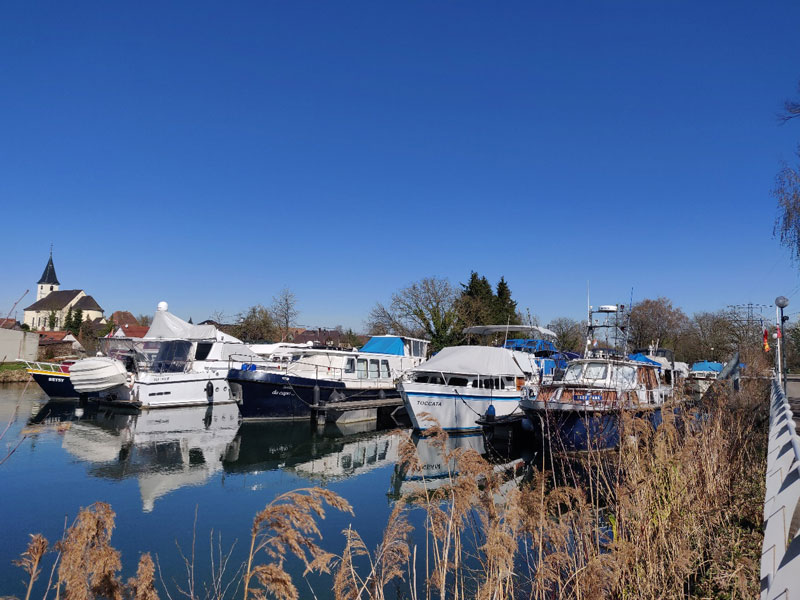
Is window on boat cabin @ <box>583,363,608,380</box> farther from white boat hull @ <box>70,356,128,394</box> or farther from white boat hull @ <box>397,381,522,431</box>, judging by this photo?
white boat hull @ <box>70,356,128,394</box>

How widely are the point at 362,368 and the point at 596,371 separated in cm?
1214

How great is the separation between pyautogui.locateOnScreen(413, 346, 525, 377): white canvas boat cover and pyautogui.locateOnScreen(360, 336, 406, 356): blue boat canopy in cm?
685

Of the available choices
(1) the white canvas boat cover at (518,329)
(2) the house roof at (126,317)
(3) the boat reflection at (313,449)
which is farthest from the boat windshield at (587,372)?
(2) the house roof at (126,317)

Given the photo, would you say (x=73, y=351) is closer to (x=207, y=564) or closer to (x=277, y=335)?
(x=277, y=335)

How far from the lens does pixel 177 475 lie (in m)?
14.7

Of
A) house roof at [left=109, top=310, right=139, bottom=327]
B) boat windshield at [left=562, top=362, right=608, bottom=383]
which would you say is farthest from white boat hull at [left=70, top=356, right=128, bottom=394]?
house roof at [left=109, top=310, right=139, bottom=327]

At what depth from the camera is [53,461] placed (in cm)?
1588

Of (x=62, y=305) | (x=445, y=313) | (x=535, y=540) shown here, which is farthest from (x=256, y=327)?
(x=62, y=305)

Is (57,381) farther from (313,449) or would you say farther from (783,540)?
(783,540)

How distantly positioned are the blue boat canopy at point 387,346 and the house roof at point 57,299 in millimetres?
100317

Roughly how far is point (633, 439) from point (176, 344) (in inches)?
1080

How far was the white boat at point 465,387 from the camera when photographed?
20406 mm

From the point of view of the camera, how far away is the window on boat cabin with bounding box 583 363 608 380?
19.0 m

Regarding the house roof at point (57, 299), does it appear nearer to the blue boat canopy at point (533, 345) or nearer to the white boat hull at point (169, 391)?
the white boat hull at point (169, 391)
